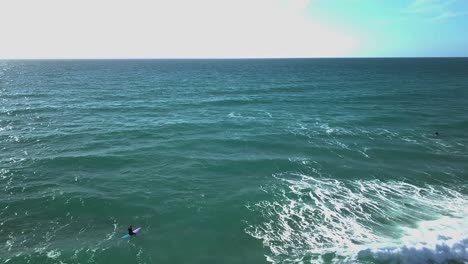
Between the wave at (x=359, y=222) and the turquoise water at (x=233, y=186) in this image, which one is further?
the turquoise water at (x=233, y=186)

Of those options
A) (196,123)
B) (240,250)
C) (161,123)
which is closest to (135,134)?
(161,123)

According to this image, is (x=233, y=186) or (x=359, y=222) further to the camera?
(x=233, y=186)

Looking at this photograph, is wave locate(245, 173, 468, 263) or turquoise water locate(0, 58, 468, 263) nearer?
wave locate(245, 173, 468, 263)
